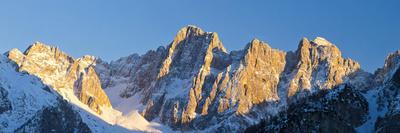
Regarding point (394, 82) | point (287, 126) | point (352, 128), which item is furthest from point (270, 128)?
point (394, 82)

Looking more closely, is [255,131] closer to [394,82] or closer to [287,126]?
[287,126]

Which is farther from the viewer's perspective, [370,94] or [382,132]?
[370,94]

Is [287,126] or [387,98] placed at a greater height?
[387,98]

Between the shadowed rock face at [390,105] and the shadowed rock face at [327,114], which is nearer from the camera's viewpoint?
the shadowed rock face at [390,105]

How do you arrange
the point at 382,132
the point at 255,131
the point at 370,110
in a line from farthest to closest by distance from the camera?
the point at 255,131 → the point at 370,110 → the point at 382,132

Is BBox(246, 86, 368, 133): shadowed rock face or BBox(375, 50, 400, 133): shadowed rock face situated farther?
BBox(246, 86, 368, 133): shadowed rock face

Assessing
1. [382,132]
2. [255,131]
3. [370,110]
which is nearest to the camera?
[382,132]

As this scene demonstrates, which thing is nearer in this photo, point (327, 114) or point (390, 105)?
point (327, 114)

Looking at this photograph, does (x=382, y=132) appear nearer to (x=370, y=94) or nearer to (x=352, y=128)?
(x=352, y=128)

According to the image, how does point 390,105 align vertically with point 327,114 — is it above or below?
above
